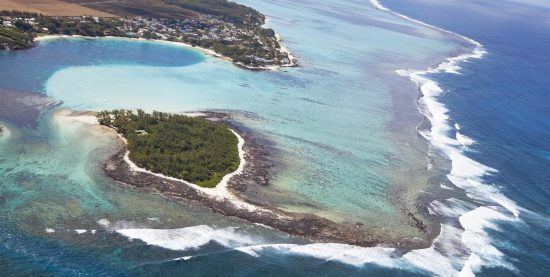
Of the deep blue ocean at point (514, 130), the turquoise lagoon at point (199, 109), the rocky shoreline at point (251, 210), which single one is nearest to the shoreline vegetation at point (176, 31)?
the turquoise lagoon at point (199, 109)

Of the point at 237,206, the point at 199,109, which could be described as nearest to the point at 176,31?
the point at 199,109

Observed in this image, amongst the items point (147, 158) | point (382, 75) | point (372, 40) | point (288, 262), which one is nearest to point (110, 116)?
point (147, 158)

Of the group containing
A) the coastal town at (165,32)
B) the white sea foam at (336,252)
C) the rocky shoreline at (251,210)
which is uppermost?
the coastal town at (165,32)

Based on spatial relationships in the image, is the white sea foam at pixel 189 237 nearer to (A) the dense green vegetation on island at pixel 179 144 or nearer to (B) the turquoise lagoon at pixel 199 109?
(B) the turquoise lagoon at pixel 199 109

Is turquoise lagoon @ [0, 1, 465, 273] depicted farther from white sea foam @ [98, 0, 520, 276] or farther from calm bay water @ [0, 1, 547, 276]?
white sea foam @ [98, 0, 520, 276]

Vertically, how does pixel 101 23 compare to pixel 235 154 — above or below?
above

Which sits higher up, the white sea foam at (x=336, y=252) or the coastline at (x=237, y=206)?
the coastline at (x=237, y=206)

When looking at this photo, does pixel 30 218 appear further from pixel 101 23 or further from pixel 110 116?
pixel 101 23
